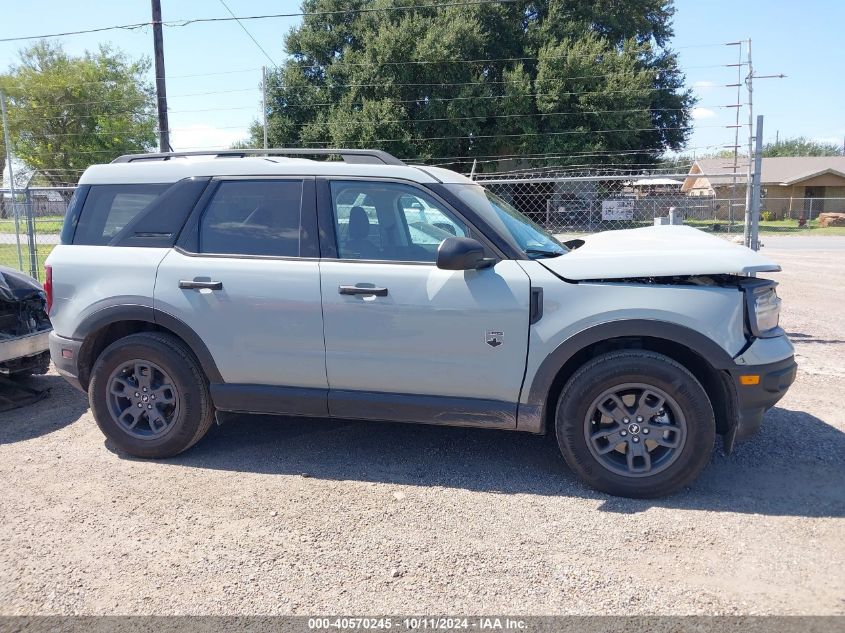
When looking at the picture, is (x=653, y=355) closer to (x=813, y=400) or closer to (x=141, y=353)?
(x=813, y=400)

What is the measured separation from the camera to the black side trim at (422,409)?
12.9 ft

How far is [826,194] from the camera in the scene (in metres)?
47.4

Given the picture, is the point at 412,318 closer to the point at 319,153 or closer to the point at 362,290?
the point at 362,290

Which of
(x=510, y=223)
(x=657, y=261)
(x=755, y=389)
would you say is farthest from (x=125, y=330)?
(x=755, y=389)

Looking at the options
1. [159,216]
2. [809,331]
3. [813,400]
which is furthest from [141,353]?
[809,331]

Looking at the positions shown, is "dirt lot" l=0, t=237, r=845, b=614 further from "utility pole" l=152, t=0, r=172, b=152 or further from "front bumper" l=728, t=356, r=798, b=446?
"utility pole" l=152, t=0, r=172, b=152

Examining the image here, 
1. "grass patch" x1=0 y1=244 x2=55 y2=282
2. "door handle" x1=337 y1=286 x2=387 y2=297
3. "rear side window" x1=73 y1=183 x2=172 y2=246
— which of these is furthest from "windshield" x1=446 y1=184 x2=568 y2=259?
"grass patch" x1=0 y1=244 x2=55 y2=282

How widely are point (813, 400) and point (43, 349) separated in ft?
21.8

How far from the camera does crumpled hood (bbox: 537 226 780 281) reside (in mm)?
3637

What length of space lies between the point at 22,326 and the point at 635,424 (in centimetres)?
523

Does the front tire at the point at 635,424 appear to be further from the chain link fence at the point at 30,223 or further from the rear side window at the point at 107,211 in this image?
the chain link fence at the point at 30,223

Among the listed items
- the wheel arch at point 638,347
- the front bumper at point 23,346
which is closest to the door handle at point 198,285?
the front bumper at point 23,346

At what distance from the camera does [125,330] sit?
15.1 feet

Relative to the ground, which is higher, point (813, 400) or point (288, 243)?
point (288, 243)
